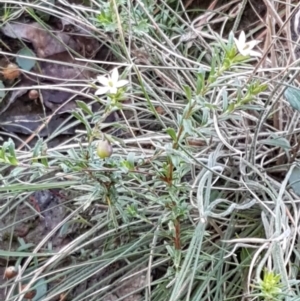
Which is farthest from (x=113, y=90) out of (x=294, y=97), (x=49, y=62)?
(x=49, y=62)

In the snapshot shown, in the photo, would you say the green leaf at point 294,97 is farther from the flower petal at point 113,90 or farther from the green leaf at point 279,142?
the flower petal at point 113,90

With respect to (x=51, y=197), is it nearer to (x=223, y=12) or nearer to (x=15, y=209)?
(x=15, y=209)

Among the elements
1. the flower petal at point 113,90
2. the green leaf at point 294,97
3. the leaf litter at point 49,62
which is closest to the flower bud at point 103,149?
the flower petal at point 113,90

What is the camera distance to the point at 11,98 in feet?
3.67

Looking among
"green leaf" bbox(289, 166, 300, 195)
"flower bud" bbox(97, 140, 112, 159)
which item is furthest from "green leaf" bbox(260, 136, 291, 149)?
"flower bud" bbox(97, 140, 112, 159)

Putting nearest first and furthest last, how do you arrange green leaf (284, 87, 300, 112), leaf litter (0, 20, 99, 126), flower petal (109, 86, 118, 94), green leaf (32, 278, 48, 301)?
flower petal (109, 86, 118, 94) → green leaf (284, 87, 300, 112) → green leaf (32, 278, 48, 301) → leaf litter (0, 20, 99, 126)

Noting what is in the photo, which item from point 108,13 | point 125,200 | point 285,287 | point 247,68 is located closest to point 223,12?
point 247,68

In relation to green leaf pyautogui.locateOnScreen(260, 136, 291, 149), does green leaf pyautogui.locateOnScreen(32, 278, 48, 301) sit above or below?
below

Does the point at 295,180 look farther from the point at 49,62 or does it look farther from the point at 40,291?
the point at 49,62

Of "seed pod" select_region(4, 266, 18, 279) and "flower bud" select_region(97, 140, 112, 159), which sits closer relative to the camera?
"flower bud" select_region(97, 140, 112, 159)

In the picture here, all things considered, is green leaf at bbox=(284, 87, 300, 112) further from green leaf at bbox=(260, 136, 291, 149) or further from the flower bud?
the flower bud

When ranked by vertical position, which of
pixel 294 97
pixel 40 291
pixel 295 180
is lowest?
pixel 40 291

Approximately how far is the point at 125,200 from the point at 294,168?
0.25 metres

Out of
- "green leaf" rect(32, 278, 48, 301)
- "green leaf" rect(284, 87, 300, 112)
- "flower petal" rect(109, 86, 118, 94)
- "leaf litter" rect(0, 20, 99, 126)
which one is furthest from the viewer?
"leaf litter" rect(0, 20, 99, 126)
